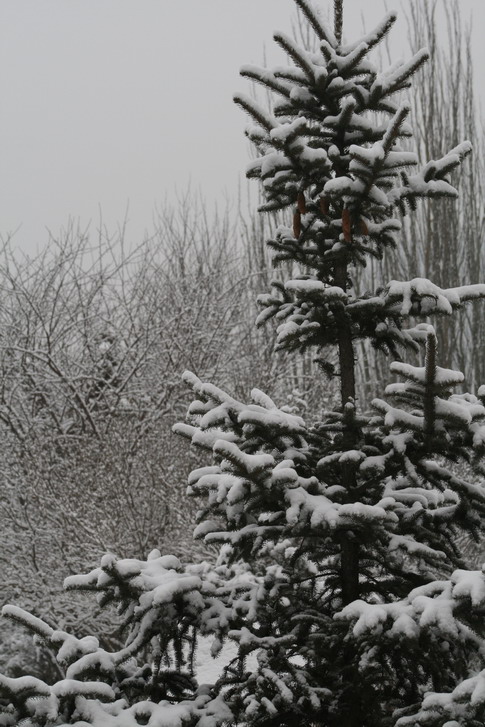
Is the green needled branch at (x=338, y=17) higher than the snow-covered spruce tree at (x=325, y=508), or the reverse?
the green needled branch at (x=338, y=17)

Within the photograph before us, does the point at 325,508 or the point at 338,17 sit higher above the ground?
the point at 338,17

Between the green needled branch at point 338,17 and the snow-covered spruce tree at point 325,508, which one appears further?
the green needled branch at point 338,17

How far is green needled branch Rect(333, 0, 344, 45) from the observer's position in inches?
111

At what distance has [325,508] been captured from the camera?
222 centimetres

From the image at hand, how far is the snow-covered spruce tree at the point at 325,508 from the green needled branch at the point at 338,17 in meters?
0.01

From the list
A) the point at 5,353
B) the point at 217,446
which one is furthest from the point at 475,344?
the point at 217,446

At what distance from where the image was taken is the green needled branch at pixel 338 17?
2820mm

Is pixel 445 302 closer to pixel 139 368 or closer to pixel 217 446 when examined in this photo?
pixel 217 446

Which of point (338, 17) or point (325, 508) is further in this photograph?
point (338, 17)

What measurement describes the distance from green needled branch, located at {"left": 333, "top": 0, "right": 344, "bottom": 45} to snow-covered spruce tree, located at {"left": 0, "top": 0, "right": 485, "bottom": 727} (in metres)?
0.01

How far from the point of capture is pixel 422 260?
1205 cm

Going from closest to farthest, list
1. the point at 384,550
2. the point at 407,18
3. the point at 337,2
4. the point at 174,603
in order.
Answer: the point at 174,603, the point at 384,550, the point at 337,2, the point at 407,18

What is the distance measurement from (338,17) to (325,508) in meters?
1.82

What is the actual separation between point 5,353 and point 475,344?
683cm
